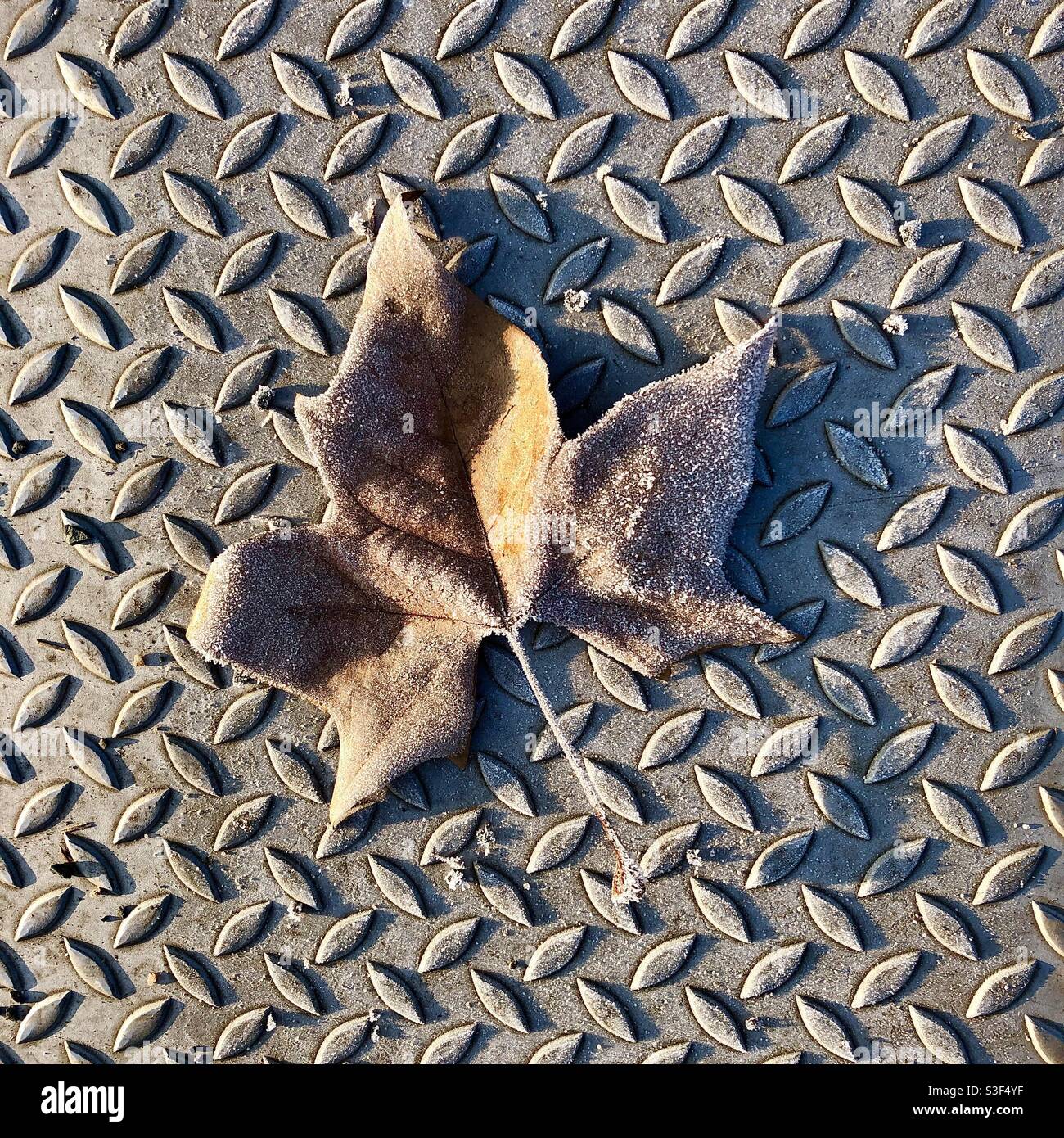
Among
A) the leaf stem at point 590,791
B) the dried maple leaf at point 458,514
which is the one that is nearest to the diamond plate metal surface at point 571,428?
the leaf stem at point 590,791

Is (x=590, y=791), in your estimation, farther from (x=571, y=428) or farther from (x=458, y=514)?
(x=571, y=428)

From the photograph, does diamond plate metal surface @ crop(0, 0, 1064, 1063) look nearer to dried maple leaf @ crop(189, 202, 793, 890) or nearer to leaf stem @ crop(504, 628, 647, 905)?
leaf stem @ crop(504, 628, 647, 905)

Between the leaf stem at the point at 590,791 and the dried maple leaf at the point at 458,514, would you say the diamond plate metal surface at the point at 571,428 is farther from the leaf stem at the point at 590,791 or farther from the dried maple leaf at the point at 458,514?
the dried maple leaf at the point at 458,514

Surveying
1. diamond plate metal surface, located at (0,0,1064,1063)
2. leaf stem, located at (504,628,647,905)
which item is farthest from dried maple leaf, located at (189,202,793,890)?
diamond plate metal surface, located at (0,0,1064,1063)

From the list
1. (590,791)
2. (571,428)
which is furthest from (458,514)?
(590,791)
